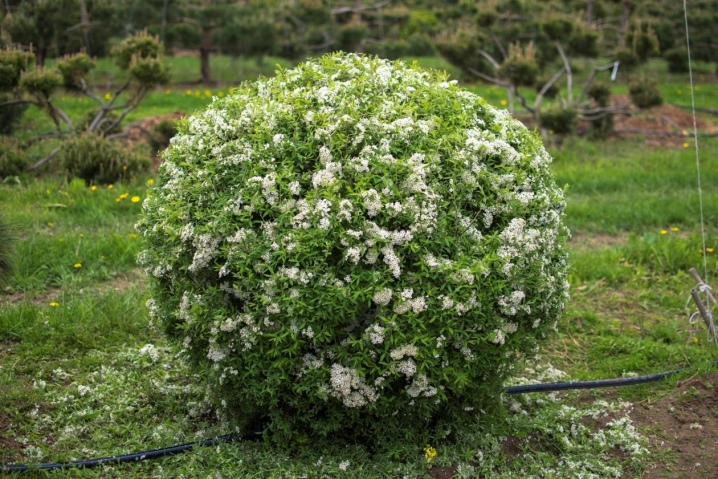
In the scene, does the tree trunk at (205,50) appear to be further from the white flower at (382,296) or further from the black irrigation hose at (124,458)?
the white flower at (382,296)

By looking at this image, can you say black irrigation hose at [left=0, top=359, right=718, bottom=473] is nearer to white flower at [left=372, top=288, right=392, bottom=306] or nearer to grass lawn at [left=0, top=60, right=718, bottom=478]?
grass lawn at [left=0, top=60, right=718, bottom=478]

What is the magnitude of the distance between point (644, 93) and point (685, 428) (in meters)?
7.46

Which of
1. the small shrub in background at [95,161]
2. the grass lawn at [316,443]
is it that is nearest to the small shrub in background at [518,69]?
the grass lawn at [316,443]

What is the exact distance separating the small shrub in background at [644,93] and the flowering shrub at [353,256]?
7.60m

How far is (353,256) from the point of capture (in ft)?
10.4

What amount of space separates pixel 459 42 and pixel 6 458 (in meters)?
8.84

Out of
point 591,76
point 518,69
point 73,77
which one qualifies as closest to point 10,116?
point 73,77

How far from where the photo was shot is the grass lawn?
360 centimetres

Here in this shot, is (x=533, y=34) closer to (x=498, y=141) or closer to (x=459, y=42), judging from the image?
(x=459, y=42)

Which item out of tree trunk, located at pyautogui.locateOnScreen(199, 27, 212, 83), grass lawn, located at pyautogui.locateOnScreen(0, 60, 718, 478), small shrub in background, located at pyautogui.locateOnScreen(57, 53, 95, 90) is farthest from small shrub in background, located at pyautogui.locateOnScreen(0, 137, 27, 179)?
tree trunk, located at pyautogui.locateOnScreen(199, 27, 212, 83)

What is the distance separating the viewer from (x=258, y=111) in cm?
358

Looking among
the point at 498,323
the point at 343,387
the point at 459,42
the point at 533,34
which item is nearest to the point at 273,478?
the point at 343,387

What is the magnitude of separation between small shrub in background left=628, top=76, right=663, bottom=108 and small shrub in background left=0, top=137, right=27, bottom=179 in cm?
767

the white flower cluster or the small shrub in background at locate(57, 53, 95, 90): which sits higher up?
the small shrub in background at locate(57, 53, 95, 90)
